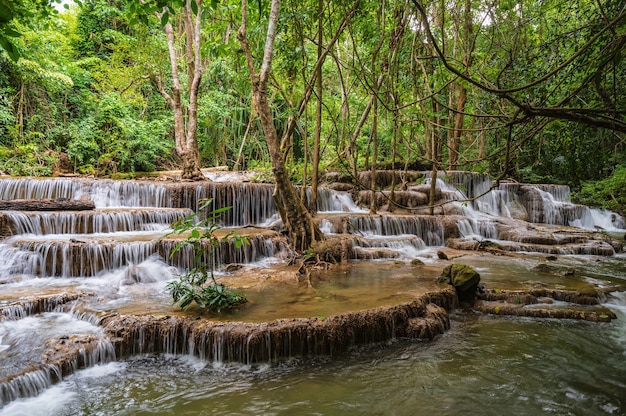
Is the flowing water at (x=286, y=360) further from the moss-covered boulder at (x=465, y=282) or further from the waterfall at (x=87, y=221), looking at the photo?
the moss-covered boulder at (x=465, y=282)

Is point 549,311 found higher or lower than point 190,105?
lower

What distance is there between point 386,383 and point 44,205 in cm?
862

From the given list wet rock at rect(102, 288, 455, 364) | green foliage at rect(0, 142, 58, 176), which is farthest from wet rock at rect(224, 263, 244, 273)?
green foliage at rect(0, 142, 58, 176)

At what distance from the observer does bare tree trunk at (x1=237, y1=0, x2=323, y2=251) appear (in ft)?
24.2

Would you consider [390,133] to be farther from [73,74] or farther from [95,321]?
[95,321]

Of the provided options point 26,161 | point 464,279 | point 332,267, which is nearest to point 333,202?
point 332,267

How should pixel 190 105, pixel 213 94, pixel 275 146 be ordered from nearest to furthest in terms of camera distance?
pixel 275 146 → pixel 190 105 → pixel 213 94

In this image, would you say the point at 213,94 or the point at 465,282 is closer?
the point at 465,282

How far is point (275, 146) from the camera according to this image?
7930 millimetres

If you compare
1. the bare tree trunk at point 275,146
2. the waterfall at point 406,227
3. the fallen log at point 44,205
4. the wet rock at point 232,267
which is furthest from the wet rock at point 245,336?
the waterfall at point 406,227

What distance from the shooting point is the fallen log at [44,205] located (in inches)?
347

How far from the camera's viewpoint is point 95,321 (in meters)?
5.00

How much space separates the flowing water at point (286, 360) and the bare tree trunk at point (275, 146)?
0.77m

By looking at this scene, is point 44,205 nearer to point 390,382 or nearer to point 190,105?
point 190,105
